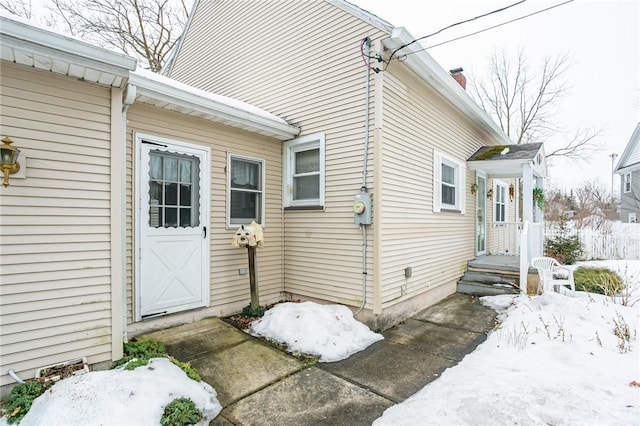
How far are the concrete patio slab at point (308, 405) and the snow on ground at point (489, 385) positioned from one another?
0.63 ft

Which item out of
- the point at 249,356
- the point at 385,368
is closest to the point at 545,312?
the point at 385,368

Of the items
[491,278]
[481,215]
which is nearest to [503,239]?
[481,215]

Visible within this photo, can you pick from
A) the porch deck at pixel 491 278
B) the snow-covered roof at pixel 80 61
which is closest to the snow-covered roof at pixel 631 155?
the porch deck at pixel 491 278

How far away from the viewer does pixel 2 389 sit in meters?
2.66

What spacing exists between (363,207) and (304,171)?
1.63 metres

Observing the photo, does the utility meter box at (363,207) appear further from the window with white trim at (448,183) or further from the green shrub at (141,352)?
the green shrub at (141,352)

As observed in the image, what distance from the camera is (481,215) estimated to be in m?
8.97

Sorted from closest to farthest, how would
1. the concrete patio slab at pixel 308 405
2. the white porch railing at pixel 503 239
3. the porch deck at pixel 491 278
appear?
1. the concrete patio slab at pixel 308 405
2. the porch deck at pixel 491 278
3. the white porch railing at pixel 503 239

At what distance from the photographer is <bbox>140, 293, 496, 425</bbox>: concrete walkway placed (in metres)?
2.72

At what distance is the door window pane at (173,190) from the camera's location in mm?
4316

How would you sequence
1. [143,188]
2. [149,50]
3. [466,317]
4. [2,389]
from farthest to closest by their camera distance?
[149,50], [466,317], [143,188], [2,389]

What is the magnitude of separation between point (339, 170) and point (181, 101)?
2.55 meters

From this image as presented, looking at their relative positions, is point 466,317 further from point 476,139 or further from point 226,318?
point 476,139

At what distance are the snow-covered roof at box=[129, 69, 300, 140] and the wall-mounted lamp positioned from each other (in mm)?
1450
